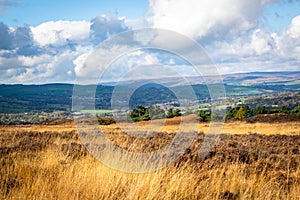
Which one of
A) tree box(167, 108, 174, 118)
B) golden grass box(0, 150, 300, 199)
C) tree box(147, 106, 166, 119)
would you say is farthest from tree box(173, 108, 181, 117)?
golden grass box(0, 150, 300, 199)

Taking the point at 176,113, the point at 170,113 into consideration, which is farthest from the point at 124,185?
the point at 176,113

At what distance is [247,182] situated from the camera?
268 inches

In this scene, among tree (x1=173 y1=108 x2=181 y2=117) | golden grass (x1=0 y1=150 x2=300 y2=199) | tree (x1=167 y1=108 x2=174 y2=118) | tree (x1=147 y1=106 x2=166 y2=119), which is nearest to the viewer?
golden grass (x1=0 y1=150 x2=300 y2=199)

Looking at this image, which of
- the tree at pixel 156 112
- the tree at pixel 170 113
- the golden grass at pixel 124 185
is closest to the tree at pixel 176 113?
the tree at pixel 170 113

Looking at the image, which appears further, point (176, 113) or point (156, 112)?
point (176, 113)

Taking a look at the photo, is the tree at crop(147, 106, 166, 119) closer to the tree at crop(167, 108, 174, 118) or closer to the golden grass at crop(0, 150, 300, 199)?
the tree at crop(167, 108, 174, 118)

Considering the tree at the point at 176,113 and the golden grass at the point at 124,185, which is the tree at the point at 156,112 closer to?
the tree at the point at 176,113

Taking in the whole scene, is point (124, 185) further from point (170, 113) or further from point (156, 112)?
point (170, 113)

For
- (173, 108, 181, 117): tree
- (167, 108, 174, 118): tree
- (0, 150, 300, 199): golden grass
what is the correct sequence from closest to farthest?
1. (0, 150, 300, 199): golden grass
2. (167, 108, 174, 118): tree
3. (173, 108, 181, 117): tree

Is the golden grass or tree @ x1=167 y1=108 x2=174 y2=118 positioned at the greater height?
the golden grass

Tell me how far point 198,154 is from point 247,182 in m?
3.60

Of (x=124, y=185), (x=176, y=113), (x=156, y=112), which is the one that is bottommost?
(x=176, y=113)

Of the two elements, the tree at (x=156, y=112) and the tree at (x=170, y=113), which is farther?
the tree at (x=170, y=113)

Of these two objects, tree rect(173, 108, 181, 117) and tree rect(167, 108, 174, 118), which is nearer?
tree rect(167, 108, 174, 118)
